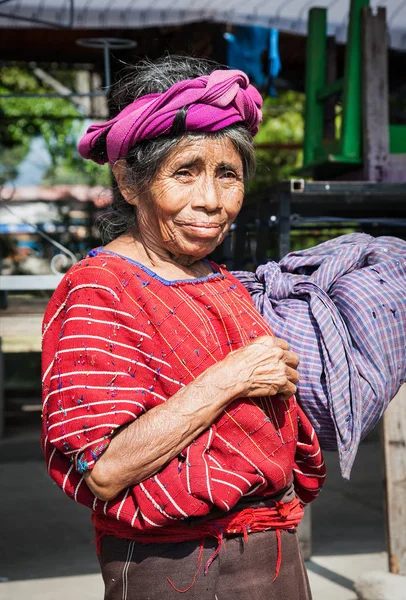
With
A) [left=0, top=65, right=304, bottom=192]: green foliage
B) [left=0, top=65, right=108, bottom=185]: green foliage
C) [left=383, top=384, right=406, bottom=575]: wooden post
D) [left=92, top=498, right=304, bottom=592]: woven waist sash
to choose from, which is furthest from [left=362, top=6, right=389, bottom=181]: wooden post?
[left=0, top=65, right=108, bottom=185]: green foliage

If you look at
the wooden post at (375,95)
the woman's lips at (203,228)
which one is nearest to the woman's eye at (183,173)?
the woman's lips at (203,228)

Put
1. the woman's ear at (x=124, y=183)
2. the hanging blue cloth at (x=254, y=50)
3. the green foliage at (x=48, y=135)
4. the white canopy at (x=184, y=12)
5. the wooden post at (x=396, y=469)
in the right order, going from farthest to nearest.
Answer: the green foliage at (x=48, y=135) → the hanging blue cloth at (x=254, y=50) → the white canopy at (x=184, y=12) → the wooden post at (x=396, y=469) → the woman's ear at (x=124, y=183)

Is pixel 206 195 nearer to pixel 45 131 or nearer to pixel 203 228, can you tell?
pixel 203 228

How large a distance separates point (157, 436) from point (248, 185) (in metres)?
0.93

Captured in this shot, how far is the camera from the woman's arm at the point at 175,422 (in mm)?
1373

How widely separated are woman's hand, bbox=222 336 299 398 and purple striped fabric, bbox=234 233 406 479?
129 mm

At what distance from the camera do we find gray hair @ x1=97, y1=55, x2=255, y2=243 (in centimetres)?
152

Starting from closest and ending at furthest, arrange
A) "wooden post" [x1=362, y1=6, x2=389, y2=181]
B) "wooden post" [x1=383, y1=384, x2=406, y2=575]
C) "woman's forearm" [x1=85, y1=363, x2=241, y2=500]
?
"woman's forearm" [x1=85, y1=363, x2=241, y2=500] < "wooden post" [x1=383, y1=384, x2=406, y2=575] < "wooden post" [x1=362, y1=6, x2=389, y2=181]

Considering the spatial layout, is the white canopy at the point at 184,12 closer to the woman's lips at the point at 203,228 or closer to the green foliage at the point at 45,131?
the green foliage at the point at 45,131

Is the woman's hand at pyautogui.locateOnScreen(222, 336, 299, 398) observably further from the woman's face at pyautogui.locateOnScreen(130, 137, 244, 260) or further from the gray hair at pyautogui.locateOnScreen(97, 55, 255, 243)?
the gray hair at pyautogui.locateOnScreen(97, 55, 255, 243)

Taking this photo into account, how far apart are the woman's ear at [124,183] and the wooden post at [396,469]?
2.10 m

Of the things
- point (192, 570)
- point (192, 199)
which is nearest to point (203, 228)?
point (192, 199)

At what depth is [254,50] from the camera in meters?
5.17

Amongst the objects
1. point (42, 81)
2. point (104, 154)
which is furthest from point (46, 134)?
point (104, 154)
